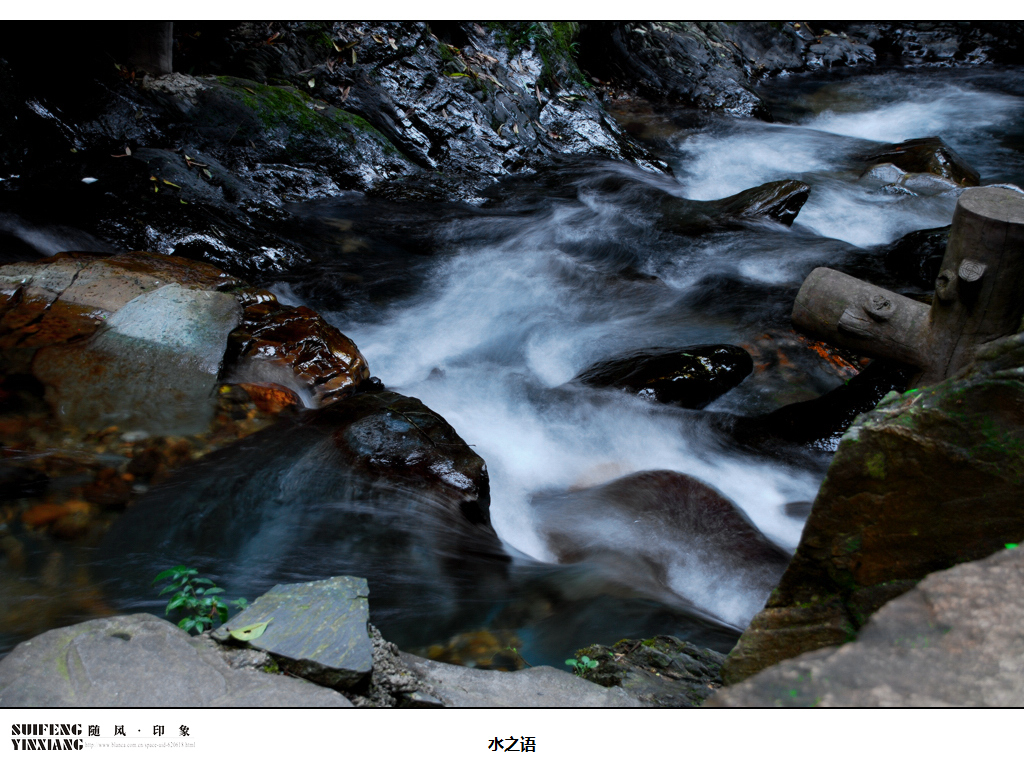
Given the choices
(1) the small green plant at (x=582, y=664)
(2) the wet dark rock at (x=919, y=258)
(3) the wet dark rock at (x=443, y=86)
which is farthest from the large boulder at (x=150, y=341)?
(2) the wet dark rock at (x=919, y=258)

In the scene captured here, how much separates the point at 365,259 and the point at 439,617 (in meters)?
4.68

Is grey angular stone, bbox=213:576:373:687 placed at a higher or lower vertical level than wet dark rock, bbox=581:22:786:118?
lower

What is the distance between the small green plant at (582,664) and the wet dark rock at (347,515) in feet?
2.14

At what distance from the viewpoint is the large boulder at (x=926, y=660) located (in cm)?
149

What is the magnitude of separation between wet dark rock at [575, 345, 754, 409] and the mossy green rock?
2854 mm

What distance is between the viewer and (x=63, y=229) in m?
5.81

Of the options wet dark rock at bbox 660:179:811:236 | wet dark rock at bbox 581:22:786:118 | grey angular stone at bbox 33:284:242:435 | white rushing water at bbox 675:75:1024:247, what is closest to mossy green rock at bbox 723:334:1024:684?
grey angular stone at bbox 33:284:242:435

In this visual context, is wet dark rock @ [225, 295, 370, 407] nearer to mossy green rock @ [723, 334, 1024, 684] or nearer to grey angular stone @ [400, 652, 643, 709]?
grey angular stone @ [400, 652, 643, 709]

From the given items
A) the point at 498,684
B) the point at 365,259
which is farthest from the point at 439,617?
the point at 365,259

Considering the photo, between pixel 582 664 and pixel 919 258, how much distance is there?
220 inches

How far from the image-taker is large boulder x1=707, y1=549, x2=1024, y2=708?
149 cm

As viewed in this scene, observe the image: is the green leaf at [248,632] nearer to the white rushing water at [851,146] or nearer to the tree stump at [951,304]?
the tree stump at [951,304]

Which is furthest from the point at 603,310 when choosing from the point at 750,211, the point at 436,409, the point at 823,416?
the point at 750,211

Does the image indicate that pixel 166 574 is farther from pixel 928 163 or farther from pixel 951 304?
pixel 928 163
